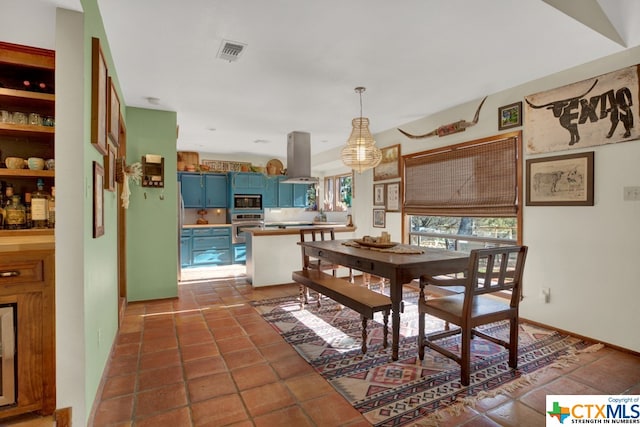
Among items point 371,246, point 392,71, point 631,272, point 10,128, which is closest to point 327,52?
point 392,71

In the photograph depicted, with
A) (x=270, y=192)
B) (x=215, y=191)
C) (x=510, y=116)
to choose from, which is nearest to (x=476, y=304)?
(x=510, y=116)

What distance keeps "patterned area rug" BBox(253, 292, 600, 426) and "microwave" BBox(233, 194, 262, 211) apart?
3884mm

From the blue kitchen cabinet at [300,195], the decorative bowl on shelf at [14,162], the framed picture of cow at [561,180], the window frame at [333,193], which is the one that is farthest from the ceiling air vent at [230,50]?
the window frame at [333,193]

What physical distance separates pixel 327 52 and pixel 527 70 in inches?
75.2

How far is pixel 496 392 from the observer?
82.3 inches

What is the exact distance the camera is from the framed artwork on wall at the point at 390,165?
5.02 metres

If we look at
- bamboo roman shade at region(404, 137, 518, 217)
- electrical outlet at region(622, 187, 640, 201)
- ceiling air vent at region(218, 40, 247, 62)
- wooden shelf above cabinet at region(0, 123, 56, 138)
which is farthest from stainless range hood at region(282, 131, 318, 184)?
electrical outlet at region(622, 187, 640, 201)

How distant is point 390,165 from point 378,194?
54 centimetres

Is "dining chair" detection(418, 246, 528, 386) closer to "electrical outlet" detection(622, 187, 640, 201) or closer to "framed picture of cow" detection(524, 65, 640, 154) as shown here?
"electrical outlet" detection(622, 187, 640, 201)

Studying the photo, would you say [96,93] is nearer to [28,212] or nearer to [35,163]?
[35,163]

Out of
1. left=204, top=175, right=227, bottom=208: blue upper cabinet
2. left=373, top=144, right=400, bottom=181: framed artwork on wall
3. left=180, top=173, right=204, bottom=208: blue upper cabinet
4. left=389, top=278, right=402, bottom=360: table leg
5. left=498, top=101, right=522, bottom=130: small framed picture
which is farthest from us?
left=204, top=175, right=227, bottom=208: blue upper cabinet

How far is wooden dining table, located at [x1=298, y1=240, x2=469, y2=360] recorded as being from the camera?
8.18 ft

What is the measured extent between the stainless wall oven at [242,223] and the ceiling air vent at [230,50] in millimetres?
4482

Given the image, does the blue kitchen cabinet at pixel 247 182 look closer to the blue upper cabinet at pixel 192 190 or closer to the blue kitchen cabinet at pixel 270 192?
the blue kitchen cabinet at pixel 270 192
